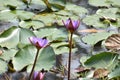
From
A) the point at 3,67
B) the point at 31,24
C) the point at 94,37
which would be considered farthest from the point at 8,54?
the point at 94,37

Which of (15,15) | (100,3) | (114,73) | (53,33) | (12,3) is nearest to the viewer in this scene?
(114,73)

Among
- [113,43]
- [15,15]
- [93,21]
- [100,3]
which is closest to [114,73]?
[113,43]

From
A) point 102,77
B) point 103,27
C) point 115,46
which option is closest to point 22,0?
point 103,27

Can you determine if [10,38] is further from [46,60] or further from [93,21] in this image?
[93,21]

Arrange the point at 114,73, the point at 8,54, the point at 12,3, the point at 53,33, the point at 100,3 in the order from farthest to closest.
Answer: the point at 100,3, the point at 12,3, the point at 53,33, the point at 8,54, the point at 114,73

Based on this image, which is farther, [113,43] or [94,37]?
[94,37]

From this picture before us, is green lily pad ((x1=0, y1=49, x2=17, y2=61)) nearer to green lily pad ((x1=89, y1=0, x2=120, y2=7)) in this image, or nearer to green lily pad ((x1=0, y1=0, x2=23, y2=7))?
green lily pad ((x1=0, y1=0, x2=23, y2=7))

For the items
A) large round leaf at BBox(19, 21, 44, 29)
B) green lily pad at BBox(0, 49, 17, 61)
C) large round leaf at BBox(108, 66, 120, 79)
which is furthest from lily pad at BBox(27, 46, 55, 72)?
large round leaf at BBox(19, 21, 44, 29)

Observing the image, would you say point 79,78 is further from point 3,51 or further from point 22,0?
point 22,0
